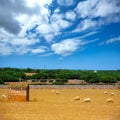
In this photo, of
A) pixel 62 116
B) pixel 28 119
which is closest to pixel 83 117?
pixel 62 116

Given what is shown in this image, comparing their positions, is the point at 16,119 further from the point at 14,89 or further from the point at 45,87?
the point at 45,87

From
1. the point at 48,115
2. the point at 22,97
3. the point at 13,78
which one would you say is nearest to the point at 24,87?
the point at 22,97

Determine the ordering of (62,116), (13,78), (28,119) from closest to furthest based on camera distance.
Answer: (28,119)
(62,116)
(13,78)

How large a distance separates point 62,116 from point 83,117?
1.01 metres

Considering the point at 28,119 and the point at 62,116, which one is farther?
the point at 62,116

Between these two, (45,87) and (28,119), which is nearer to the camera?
(28,119)

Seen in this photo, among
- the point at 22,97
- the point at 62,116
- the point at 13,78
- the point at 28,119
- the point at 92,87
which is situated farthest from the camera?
the point at 13,78

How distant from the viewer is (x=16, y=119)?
14328 millimetres

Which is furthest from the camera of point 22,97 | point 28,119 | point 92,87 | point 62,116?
point 92,87

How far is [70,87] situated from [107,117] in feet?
119

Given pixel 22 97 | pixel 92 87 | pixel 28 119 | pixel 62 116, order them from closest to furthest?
pixel 28 119
pixel 62 116
pixel 22 97
pixel 92 87

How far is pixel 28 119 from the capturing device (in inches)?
563

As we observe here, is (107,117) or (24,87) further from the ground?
(24,87)

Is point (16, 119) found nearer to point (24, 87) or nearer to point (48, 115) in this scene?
point (48, 115)
